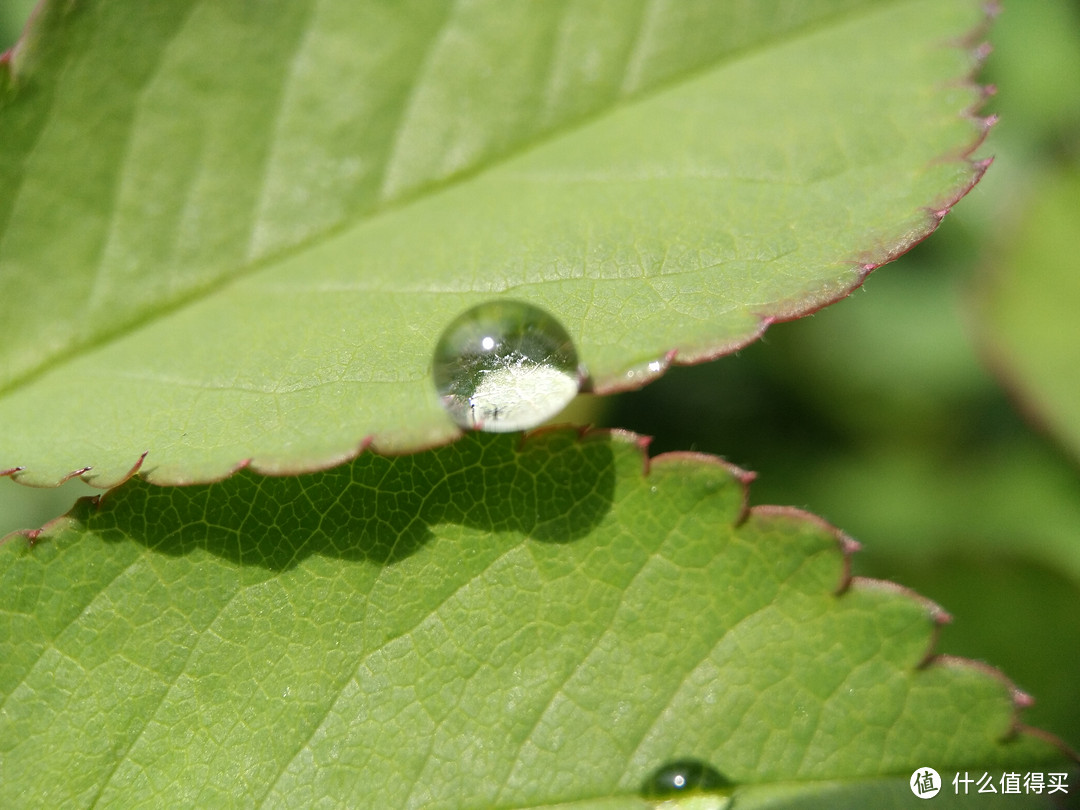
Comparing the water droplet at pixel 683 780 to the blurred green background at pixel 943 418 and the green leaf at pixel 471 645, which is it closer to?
the green leaf at pixel 471 645

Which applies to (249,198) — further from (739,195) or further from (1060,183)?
(1060,183)

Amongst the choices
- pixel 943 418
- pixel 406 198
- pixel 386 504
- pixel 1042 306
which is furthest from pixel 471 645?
pixel 943 418

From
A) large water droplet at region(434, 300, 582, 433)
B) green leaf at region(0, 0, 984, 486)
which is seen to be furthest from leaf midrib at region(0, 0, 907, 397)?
large water droplet at region(434, 300, 582, 433)

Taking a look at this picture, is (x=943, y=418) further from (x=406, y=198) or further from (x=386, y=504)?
(x=386, y=504)

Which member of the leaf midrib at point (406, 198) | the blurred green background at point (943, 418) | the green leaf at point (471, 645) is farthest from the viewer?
the blurred green background at point (943, 418)

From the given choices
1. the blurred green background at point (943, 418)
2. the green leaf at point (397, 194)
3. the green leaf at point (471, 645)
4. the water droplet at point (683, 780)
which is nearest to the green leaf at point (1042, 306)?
the blurred green background at point (943, 418)
